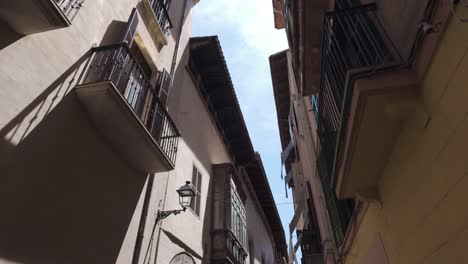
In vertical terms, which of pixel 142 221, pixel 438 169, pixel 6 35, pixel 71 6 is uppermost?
pixel 71 6

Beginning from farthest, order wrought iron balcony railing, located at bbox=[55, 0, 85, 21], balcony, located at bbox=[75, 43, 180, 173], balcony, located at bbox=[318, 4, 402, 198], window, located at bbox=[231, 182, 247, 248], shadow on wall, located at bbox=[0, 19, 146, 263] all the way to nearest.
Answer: window, located at bbox=[231, 182, 247, 248], balcony, located at bbox=[75, 43, 180, 173], wrought iron balcony railing, located at bbox=[55, 0, 85, 21], shadow on wall, located at bbox=[0, 19, 146, 263], balcony, located at bbox=[318, 4, 402, 198]

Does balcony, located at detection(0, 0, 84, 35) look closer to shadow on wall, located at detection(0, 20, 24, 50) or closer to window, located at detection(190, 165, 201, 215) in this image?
shadow on wall, located at detection(0, 20, 24, 50)

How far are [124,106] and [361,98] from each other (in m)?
3.13

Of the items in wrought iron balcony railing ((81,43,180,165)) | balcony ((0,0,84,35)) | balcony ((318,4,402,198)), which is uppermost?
wrought iron balcony railing ((81,43,180,165))

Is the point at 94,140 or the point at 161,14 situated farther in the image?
the point at 161,14

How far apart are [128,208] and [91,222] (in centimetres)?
100

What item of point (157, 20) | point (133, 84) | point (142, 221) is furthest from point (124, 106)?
point (157, 20)

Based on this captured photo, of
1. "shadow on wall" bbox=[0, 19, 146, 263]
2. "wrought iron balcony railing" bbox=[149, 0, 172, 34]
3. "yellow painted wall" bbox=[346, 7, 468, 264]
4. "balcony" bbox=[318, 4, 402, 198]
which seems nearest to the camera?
"yellow painted wall" bbox=[346, 7, 468, 264]

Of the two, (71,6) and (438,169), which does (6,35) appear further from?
(438,169)

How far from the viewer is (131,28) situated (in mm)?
5688

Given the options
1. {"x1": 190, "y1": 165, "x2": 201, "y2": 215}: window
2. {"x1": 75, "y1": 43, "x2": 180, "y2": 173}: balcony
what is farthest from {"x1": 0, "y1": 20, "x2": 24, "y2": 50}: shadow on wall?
{"x1": 190, "y1": 165, "x2": 201, "y2": 215}: window

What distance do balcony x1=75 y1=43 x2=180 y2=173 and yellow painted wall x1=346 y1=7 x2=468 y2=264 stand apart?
11.3 feet

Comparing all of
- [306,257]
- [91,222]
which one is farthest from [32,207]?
[306,257]

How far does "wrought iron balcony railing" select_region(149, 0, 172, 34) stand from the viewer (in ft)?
24.0
